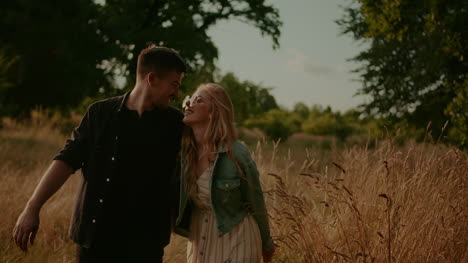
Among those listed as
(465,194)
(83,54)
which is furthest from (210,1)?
(465,194)

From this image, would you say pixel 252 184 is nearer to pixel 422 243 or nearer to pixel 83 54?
pixel 422 243

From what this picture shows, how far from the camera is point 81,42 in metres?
16.2

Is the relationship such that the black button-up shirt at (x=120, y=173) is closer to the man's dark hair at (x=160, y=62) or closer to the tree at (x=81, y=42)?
the man's dark hair at (x=160, y=62)

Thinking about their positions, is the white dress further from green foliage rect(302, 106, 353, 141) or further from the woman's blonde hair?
green foliage rect(302, 106, 353, 141)

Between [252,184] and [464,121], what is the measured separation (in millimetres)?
5868

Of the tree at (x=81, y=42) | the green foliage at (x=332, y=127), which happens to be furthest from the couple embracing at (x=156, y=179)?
the green foliage at (x=332, y=127)

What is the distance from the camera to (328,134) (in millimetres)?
34531

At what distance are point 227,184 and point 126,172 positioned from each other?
605 millimetres

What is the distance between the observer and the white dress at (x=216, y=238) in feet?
8.19

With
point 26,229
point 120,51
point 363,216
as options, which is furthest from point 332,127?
point 26,229

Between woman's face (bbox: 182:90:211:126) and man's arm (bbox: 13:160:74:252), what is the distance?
0.77 m

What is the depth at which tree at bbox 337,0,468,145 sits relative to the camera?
787cm

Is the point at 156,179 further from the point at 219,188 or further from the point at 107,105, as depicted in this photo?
the point at 107,105

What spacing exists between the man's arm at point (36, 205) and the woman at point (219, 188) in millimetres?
713
